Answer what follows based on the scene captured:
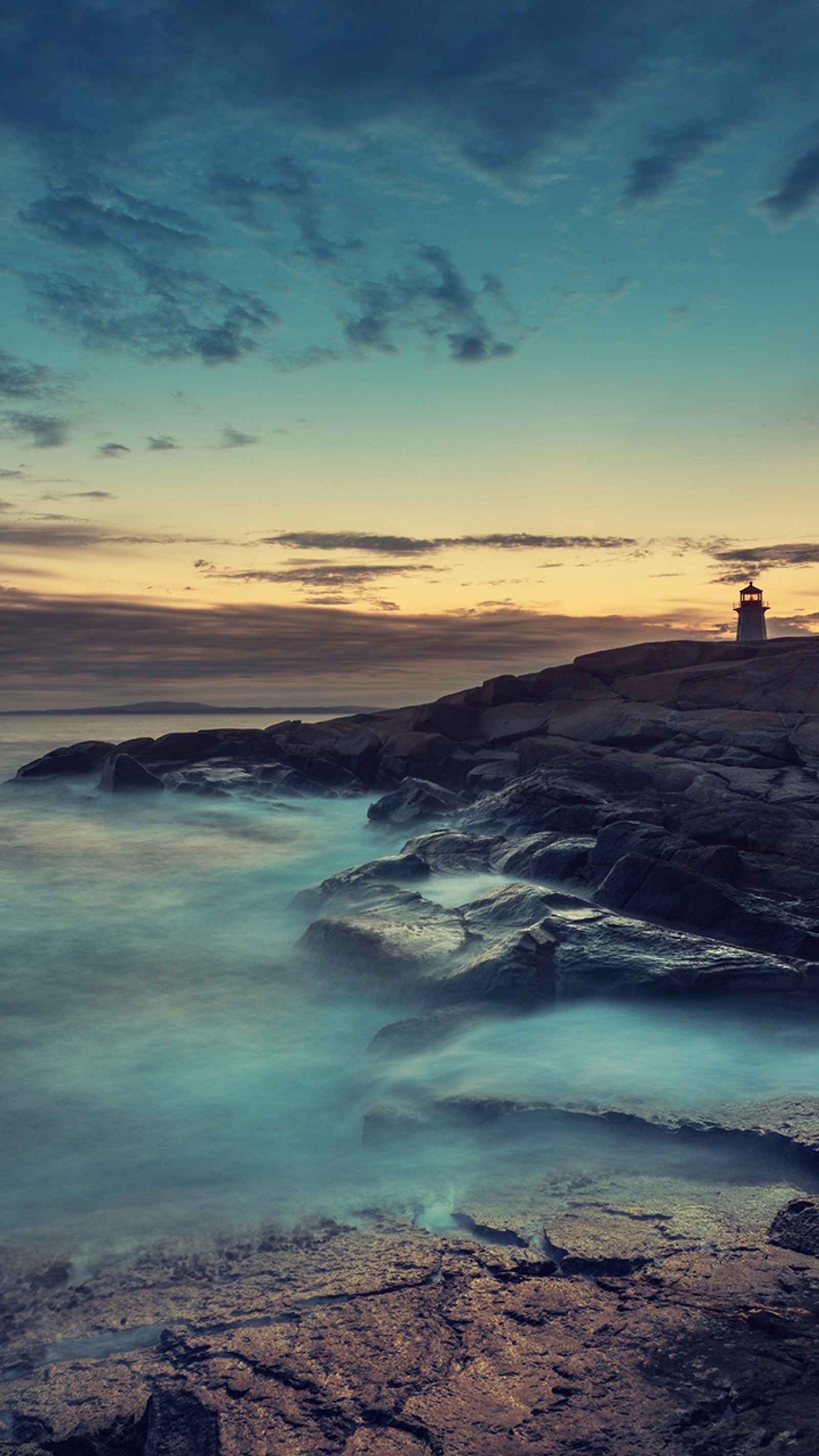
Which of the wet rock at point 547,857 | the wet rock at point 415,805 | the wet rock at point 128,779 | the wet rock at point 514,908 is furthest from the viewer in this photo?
the wet rock at point 128,779

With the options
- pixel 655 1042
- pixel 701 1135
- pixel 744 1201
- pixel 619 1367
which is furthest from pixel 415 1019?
pixel 619 1367

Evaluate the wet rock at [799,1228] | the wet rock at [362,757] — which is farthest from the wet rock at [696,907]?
the wet rock at [362,757]

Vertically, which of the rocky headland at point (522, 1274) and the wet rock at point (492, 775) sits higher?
the wet rock at point (492, 775)

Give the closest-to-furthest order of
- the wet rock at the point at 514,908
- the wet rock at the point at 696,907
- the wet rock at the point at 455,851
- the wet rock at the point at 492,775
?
the wet rock at the point at 696,907
the wet rock at the point at 514,908
the wet rock at the point at 455,851
the wet rock at the point at 492,775

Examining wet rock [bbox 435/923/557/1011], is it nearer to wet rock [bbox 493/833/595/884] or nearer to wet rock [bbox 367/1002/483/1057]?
wet rock [bbox 367/1002/483/1057]

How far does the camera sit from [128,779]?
24.6 metres

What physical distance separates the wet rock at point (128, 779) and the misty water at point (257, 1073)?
11.9 m

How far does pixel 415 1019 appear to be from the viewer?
7.23 m

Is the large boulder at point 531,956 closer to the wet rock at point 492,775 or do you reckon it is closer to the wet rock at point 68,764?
the wet rock at point 492,775

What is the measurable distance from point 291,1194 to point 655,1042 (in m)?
3.18

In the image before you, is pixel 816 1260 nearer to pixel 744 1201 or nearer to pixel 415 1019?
pixel 744 1201

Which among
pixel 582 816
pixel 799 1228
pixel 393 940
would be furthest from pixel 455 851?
pixel 799 1228

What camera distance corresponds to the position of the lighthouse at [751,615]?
125ft

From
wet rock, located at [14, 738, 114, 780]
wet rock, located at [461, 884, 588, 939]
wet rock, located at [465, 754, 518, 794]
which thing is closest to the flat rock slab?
wet rock, located at [461, 884, 588, 939]
